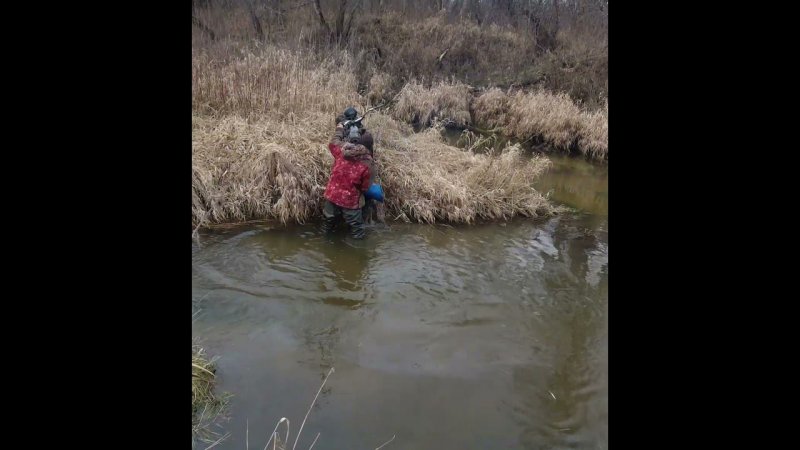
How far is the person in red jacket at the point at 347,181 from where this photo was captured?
6.07 meters

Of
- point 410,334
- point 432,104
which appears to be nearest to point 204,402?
point 410,334

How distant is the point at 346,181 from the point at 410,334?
235 cm

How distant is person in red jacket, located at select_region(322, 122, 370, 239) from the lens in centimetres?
607

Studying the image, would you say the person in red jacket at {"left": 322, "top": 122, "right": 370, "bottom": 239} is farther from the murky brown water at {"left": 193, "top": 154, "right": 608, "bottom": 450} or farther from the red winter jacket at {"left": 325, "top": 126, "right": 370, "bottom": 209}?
the murky brown water at {"left": 193, "top": 154, "right": 608, "bottom": 450}

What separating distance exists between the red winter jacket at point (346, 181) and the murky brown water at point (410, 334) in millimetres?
585

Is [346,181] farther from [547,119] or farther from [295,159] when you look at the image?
[547,119]

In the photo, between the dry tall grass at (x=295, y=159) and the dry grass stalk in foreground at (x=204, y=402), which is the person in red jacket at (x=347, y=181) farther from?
the dry grass stalk in foreground at (x=204, y=402)

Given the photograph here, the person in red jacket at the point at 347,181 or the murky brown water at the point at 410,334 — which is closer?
the murky brown water at the point at 410,334

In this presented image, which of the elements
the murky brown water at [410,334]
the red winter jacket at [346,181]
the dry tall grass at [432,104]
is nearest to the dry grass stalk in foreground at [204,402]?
the murky brown water at [410,334]

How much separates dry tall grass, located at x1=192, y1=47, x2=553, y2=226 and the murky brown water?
434 mm
